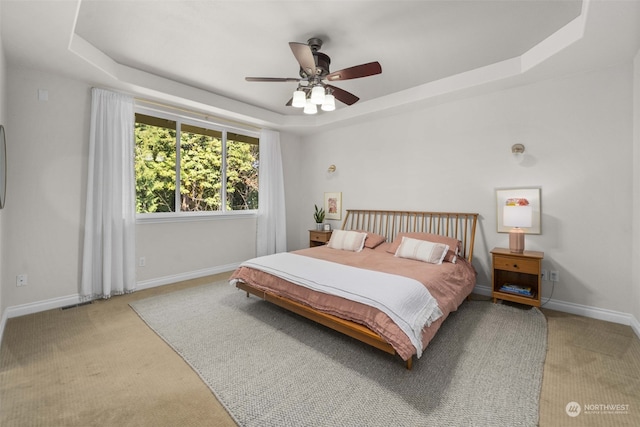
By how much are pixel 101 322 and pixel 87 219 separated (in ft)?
4.12

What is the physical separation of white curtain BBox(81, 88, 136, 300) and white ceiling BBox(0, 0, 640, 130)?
0.38 meters

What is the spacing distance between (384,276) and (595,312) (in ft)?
7.73

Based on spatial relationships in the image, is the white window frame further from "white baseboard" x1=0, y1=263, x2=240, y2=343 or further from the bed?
the bed

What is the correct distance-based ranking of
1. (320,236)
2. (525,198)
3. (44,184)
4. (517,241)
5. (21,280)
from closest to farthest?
(21,280)
(44,184)
(517,241)
(525,198)
(320,236)

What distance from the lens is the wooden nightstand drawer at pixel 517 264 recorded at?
9.55 feet

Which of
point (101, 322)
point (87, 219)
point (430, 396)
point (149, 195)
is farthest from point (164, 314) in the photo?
point (430, 396)

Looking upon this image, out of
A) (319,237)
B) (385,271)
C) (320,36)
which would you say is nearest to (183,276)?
(319,237)

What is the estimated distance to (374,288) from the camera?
7.44 feet

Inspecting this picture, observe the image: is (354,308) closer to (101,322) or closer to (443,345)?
(443,345)

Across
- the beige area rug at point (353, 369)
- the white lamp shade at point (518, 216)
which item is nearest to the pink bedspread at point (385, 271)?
the beige area rug at point (353, 369)

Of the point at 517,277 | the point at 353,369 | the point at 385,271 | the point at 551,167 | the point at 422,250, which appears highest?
the point at 551,167

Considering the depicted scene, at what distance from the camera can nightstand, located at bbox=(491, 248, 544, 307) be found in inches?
115

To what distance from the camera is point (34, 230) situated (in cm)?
297

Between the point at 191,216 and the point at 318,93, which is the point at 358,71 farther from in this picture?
the point at 191,216
